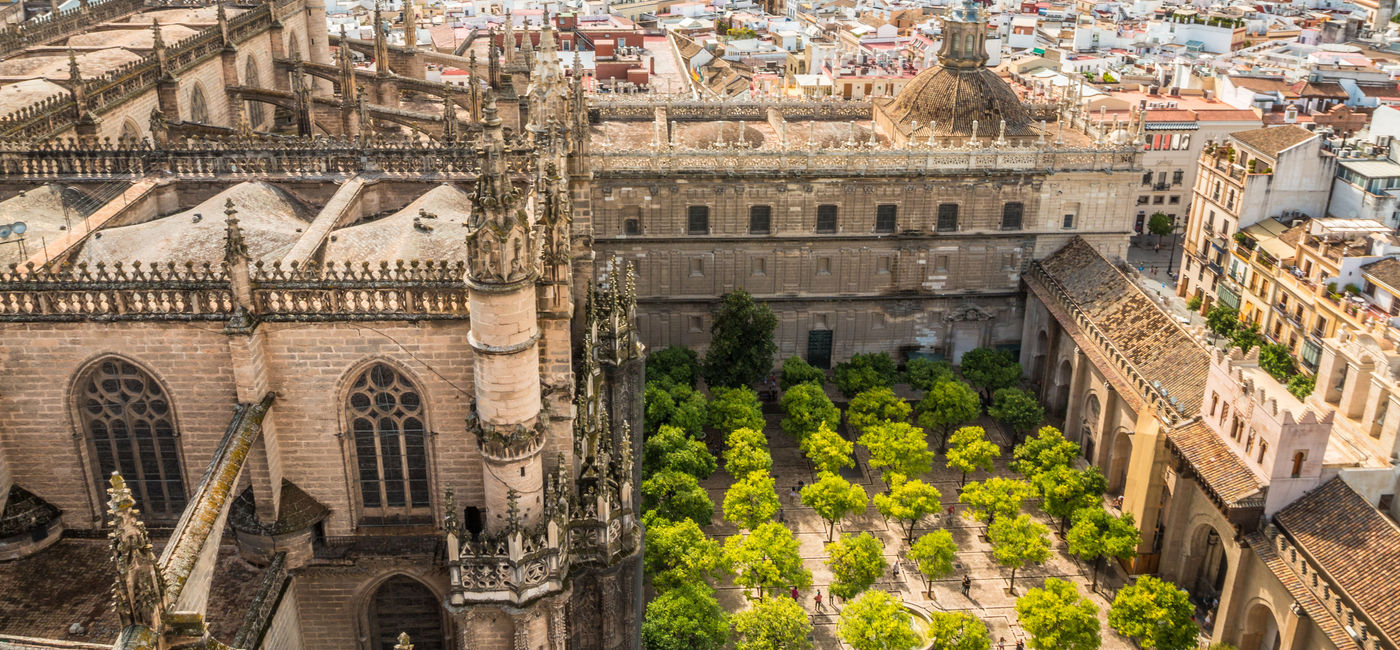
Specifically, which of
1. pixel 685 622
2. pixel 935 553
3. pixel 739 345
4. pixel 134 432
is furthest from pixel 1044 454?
pixel 134 432

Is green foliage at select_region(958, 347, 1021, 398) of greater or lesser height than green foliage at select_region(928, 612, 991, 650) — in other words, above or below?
below

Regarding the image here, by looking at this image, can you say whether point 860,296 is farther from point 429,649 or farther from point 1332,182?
point 429,649

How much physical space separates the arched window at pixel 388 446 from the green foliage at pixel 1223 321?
192ft

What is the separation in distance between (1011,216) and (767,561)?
30.3m

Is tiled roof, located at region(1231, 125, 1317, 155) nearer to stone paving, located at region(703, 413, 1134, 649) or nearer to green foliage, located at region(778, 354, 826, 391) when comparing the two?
stone paving, located at region(703, 413, 1134, 649)

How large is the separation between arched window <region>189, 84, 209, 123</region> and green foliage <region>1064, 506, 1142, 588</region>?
133 feet

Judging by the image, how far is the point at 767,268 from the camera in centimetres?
6216

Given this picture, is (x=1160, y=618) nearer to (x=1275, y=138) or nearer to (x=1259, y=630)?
(x=1259, y=630)

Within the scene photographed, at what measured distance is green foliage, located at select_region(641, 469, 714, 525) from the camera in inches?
1687

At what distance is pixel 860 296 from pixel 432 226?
38213 millimetres

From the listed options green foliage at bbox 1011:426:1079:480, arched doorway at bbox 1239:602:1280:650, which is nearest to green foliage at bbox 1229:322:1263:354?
green foliage at bbox 1011:426:1079:480

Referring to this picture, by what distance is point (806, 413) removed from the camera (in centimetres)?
5247

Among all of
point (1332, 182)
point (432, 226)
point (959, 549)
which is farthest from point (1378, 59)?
point (432, 226)

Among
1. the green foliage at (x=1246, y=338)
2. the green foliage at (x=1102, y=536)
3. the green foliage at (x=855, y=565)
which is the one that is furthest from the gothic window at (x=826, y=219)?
the green foliage at (x=1246, y=338)
